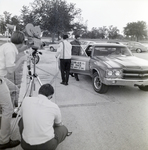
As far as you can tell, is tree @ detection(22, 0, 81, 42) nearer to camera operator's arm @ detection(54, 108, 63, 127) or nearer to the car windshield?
the car windshield

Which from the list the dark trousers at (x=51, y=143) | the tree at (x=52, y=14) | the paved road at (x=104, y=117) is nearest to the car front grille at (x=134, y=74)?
the paved road at (x=104, y=117)

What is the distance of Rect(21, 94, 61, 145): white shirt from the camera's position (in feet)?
6.42

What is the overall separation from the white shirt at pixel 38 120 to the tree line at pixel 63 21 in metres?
3.09

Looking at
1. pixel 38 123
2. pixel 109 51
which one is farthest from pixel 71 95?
pixel 38 123

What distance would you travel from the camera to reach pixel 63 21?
6773 mm

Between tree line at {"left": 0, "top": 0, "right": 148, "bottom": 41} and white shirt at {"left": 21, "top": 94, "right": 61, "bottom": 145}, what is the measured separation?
309 cm

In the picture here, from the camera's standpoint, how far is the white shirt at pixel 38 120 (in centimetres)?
196

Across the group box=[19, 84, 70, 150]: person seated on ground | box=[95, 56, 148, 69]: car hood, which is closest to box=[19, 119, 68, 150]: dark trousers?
box=[19, 84, 70, 150]: person seated on ground

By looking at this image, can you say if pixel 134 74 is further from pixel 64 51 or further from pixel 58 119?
pixel 58 119

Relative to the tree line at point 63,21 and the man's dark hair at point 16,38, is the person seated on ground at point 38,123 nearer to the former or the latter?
the man's dark hair at point 16,38

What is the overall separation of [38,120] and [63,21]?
5409 mm

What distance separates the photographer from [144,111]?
4.04 metres

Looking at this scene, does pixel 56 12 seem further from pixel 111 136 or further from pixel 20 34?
pixel 111 136

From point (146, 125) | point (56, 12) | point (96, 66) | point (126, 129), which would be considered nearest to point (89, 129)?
point (126, 129)
